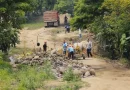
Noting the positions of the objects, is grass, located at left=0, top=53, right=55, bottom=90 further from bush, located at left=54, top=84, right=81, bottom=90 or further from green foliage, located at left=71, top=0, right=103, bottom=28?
green foliage, located at left=71, top=0, right=103, bottom=28

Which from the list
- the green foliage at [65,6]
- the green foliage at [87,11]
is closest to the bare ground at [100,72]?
the green foliage at [87,11]

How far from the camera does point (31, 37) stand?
4272cm

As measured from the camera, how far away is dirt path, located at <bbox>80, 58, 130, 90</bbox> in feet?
55.5

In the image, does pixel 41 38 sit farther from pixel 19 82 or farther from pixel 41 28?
pixel 19 82

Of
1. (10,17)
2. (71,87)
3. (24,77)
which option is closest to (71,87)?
(71,87)

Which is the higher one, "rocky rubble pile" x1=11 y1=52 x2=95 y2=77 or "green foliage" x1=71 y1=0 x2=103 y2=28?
"green foliage" x1=71 y1=0 x2=103 y2=28

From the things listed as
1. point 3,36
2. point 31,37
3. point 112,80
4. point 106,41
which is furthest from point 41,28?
point 112,80

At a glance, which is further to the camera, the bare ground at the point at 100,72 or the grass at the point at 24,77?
the bare ground at the point at 100,72

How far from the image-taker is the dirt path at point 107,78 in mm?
16903

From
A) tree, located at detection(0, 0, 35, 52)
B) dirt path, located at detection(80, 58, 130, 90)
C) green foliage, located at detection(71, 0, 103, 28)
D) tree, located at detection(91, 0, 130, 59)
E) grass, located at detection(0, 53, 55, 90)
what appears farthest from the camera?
green foliage, located at detection(71, 0, 103, 28)

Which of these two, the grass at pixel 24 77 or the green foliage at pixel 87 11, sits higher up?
the green foliage at pixel 87 11

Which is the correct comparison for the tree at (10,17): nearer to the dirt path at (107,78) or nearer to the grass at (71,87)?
the dirt path at (107,78)

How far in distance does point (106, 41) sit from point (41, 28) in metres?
22.4

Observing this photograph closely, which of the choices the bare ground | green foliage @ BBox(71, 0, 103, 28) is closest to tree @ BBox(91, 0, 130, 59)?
the bare ground
